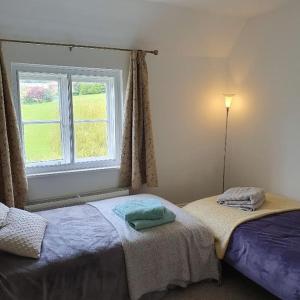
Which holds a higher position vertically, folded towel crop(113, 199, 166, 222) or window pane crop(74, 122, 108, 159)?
window pane crop(74, 122, 108, 159)

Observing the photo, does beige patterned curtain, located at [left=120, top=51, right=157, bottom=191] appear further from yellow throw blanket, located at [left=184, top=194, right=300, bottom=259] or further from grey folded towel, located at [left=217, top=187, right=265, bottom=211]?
grey folded towel, located at [left=217, top=187, right=265, bottom=211]

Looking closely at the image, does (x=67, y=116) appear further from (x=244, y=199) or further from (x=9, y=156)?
(x=244, y=199)

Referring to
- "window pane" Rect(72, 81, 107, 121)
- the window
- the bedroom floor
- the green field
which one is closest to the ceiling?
the window

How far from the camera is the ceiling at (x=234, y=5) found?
290 cm

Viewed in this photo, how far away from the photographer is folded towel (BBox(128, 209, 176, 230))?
2291mm

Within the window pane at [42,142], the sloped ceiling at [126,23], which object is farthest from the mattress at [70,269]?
the sloped ceiling at [126,23]

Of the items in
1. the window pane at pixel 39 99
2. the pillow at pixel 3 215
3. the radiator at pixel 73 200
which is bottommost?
the radiator at pixel 73 200

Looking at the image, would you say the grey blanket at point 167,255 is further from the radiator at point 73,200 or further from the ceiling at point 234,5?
the ceiling at point 234,5

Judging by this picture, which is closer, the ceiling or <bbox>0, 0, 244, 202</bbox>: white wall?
<bbox>0, 0, 244, 202</bbox>: white wall

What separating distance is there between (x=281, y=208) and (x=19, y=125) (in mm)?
2533

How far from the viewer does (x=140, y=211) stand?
2.38 m

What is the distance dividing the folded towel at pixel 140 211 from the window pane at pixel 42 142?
100 cm

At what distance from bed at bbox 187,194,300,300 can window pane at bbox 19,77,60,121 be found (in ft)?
5.78

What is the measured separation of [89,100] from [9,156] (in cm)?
102
